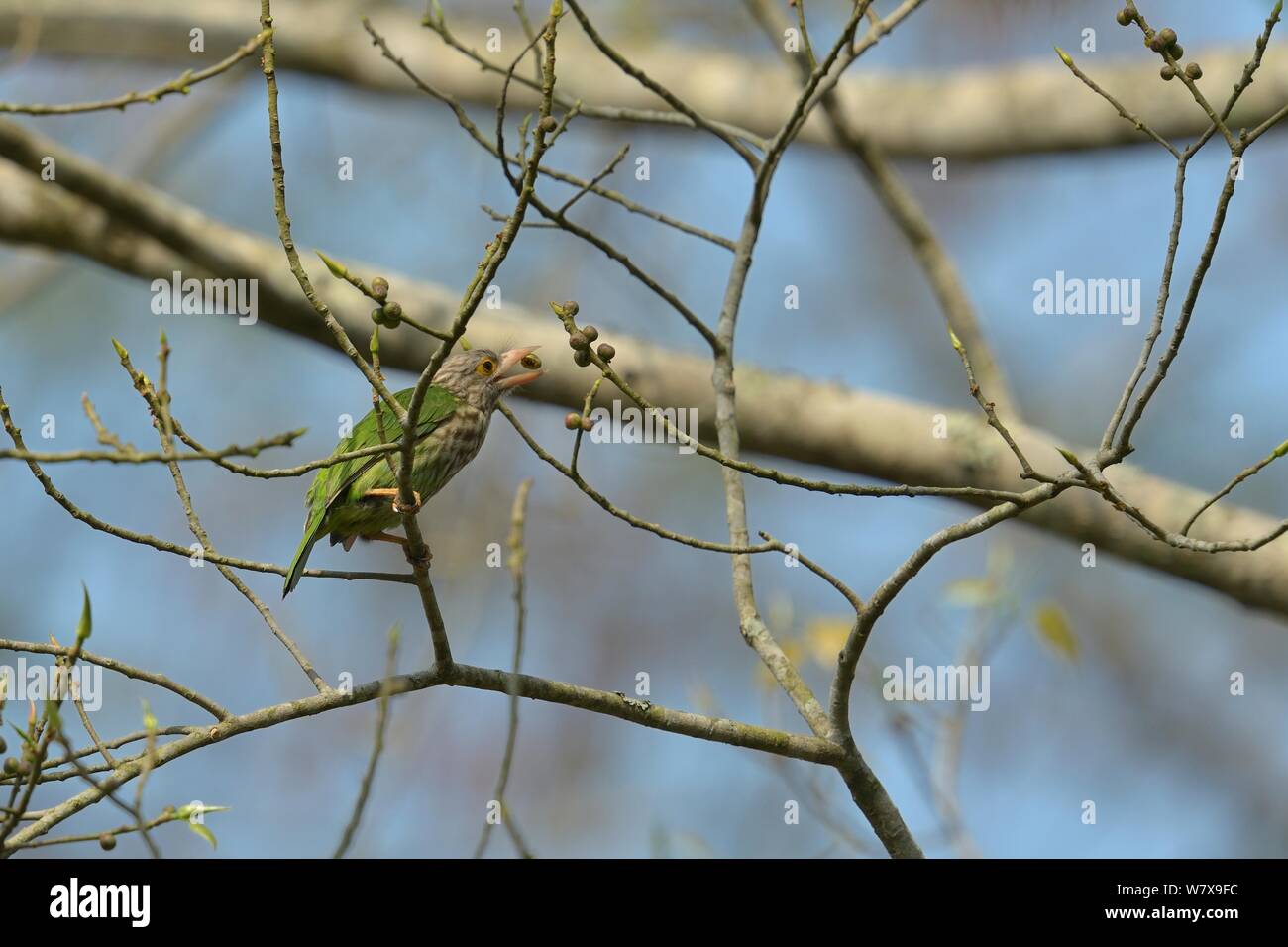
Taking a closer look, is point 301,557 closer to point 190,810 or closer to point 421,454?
point 421,454

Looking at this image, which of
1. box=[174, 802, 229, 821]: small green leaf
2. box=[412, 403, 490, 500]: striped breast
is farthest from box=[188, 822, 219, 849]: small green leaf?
box=[412, 403, 490, 500]: striped breast

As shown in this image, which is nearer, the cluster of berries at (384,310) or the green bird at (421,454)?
the cluster of berries at (384,310)

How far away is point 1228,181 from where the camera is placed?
2.88m

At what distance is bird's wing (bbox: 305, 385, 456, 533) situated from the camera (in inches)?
Result: 191

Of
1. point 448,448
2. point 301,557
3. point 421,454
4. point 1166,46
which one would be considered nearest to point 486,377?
point 448,448

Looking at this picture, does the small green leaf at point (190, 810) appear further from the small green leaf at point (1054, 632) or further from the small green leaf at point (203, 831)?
the small green leaf at point (1054, 632)

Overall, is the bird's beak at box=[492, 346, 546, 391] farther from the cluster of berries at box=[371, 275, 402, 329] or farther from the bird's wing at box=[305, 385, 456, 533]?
the cluster of berries at box=[371, 275, 402, 329]

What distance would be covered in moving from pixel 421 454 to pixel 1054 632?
2596mm

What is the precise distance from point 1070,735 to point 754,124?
804 cm

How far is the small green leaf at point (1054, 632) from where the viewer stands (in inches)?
212

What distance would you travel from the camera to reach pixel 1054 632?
17.9ft

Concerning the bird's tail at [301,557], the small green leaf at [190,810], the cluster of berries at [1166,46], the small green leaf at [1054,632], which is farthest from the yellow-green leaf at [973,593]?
the small green leaf at [190,810]

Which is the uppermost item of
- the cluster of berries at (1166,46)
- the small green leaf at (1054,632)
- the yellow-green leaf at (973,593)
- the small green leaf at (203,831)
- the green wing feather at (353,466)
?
the cluster of berries at (1166,46)
